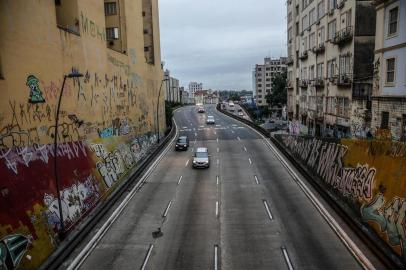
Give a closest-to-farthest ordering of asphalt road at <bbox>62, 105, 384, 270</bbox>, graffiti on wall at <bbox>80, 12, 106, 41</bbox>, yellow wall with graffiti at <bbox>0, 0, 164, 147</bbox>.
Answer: asphalt road at <bbox>62, 105, 384, 270</bbox> → yellow wall with graffiti at <bbox>0, 0, 164, 147</bbox> → graffiti on wall at <bbox>80, 12, 106, 41</bbox>

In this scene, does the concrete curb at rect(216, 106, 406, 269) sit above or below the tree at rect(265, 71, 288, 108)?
below

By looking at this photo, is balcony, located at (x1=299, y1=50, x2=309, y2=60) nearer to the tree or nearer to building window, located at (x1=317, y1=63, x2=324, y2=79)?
building window, located at (x1=317, y1=63, x2=324, y2=79)

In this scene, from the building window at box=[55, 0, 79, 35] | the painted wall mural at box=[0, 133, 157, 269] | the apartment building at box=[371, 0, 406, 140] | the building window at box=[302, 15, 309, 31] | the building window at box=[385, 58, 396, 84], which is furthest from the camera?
the building window at box=[302, 15, 309, 31]

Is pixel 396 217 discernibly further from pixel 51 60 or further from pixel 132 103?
pixel 132 103

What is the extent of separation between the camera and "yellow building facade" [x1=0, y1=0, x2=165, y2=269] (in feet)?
53.5

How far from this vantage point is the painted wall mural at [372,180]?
15797 millimetres

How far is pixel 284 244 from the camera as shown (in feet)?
60.7

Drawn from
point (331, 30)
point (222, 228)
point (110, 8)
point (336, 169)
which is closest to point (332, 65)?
point (331, 30)

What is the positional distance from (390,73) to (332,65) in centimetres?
1882

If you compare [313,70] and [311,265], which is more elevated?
[313,70]

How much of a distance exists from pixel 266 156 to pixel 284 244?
22277 mm

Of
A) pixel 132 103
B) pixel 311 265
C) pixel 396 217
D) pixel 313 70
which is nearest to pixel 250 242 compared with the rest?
pixel 311 265

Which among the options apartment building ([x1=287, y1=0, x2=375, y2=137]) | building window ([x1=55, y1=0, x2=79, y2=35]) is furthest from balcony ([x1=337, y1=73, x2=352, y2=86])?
Result: building window ([x1=55, y1=0, x2=79, y2=35])

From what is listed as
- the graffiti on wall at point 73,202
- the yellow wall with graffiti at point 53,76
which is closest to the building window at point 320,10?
the yellow wall with graffiti at point 53,76
